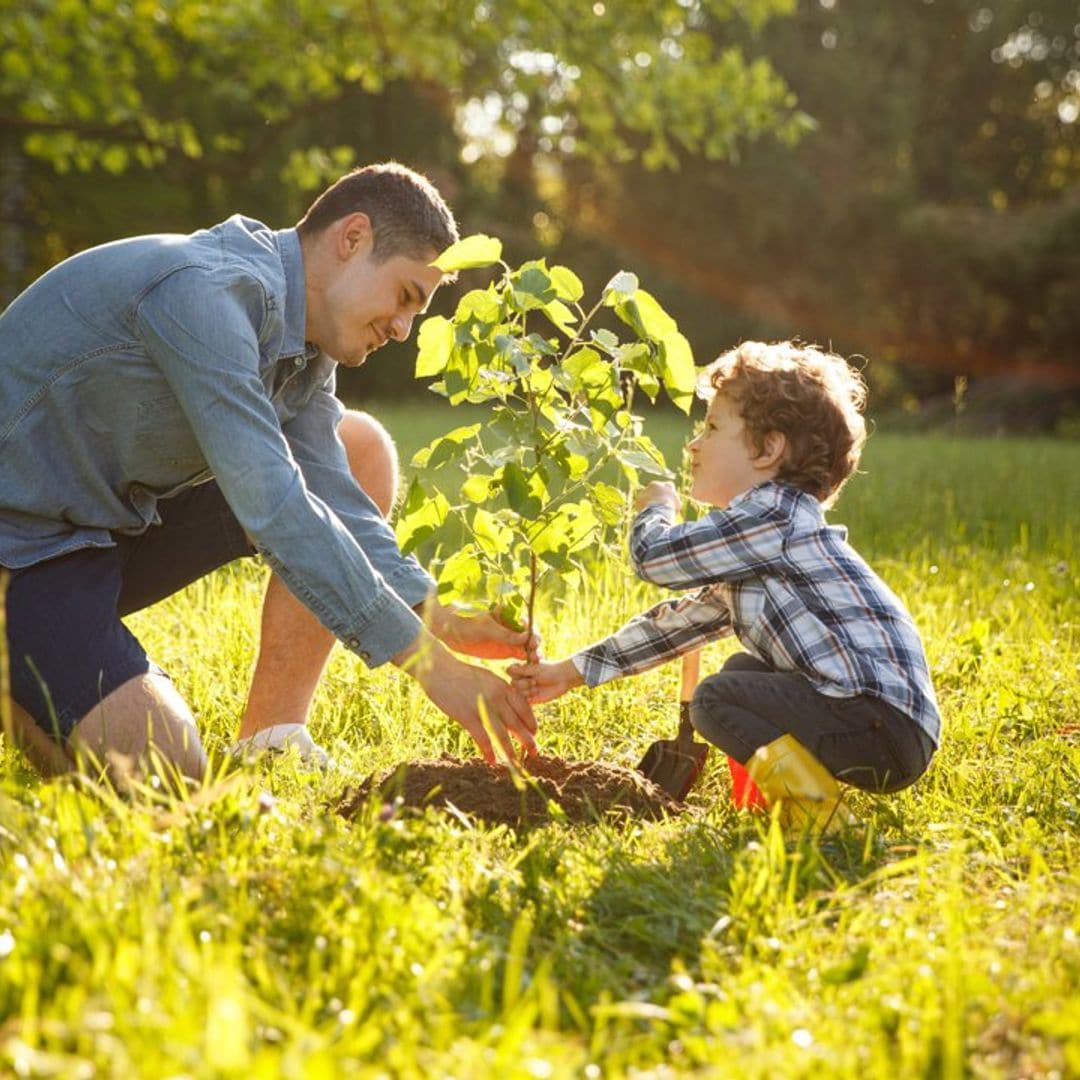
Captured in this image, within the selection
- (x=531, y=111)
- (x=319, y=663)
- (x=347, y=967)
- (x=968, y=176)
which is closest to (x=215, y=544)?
(x=319, y=663)

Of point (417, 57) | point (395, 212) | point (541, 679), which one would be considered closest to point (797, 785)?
point (541, 679)

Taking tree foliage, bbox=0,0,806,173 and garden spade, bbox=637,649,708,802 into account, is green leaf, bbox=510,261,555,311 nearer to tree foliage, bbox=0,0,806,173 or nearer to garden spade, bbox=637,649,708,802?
garden spade, bbox=637,649,708,802

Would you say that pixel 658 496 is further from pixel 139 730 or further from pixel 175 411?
pixel 139 730

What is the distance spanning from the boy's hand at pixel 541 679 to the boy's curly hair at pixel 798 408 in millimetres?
692

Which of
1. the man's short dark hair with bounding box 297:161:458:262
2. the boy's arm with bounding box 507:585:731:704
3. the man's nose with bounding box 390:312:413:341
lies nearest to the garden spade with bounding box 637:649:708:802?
the boy's arm with bounding box 507:585:731:704

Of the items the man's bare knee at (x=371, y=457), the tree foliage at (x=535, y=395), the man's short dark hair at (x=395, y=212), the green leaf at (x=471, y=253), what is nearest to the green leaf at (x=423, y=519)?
the tree foliage at (x=535, y=395)

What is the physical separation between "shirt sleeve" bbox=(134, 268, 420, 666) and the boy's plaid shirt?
26.6 inches

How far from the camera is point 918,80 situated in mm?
24609

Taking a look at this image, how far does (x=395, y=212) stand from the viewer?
2912 millimetres

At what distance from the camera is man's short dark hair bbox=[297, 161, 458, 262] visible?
→ 9.55 feet

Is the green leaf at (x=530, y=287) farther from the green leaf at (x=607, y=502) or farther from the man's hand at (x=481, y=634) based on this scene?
the man's hand at (x=481, y=634)

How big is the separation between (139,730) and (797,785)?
1417mm

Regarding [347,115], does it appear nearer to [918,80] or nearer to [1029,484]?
[918,80]

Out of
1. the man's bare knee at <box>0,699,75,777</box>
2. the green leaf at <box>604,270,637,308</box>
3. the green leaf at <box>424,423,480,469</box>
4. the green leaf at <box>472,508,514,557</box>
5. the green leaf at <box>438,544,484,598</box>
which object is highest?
the green leaf at <box>604,270,637,308</box>
